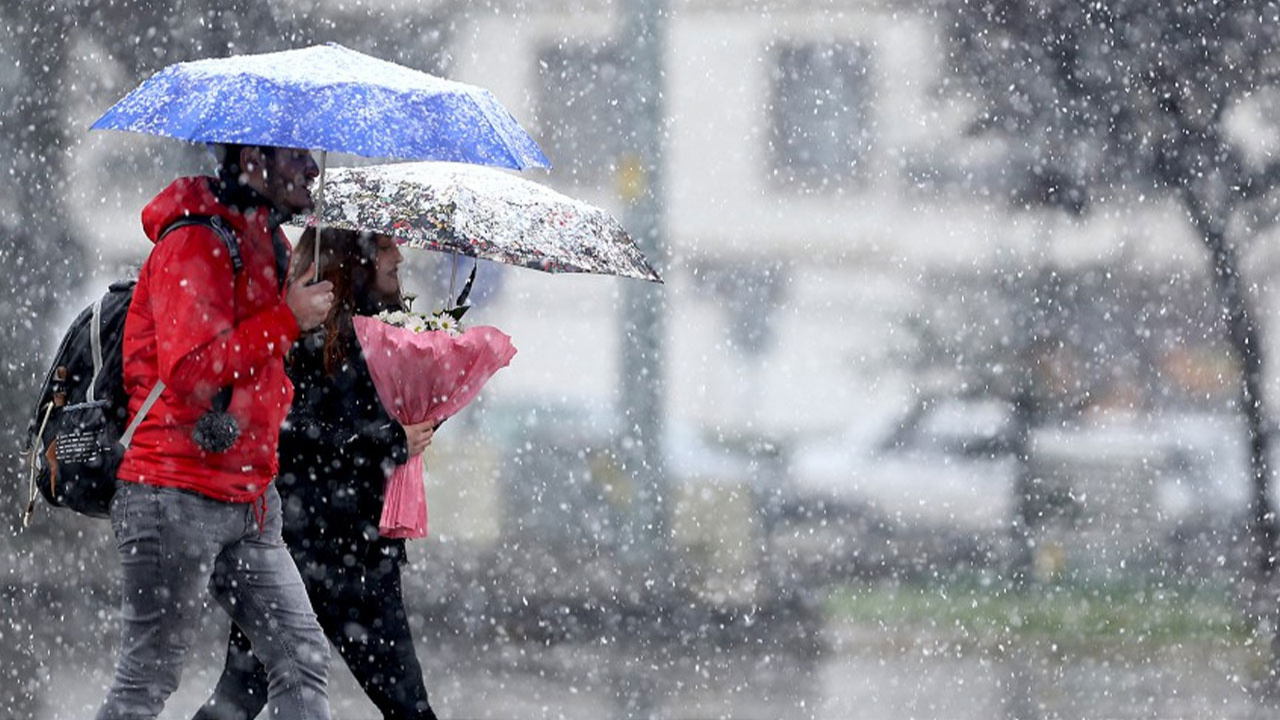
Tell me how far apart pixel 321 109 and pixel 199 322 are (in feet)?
1.67

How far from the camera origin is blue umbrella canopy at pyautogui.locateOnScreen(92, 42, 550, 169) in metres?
3.96

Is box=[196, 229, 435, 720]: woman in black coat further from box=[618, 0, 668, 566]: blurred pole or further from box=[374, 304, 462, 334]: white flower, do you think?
box=[618, 0, 668, 566]: blurred pole

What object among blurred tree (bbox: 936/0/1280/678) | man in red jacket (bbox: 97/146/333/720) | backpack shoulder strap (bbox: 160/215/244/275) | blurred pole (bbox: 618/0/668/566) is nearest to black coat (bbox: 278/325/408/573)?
man in red jacket (bbox: 97/146/333/720)

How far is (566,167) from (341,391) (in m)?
12.1

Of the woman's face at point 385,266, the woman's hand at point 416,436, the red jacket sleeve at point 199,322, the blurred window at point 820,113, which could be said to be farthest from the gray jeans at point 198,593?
the blurred window at point 820,113

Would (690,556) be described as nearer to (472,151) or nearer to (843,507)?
(843,507)

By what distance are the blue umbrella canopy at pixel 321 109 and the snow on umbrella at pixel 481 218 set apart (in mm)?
294

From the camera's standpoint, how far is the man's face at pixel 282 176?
4.06m

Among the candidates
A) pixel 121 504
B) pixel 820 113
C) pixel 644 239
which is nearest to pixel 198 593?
pixel 121 504

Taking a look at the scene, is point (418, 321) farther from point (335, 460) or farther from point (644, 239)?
point (644, 239)

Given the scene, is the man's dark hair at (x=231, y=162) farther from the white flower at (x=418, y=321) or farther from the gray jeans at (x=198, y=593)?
the white flower at (x=418, y=321)

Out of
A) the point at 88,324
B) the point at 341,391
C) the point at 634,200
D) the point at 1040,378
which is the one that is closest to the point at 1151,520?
the point at 1040,378

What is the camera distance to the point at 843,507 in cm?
1480

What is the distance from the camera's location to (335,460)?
475 cm
